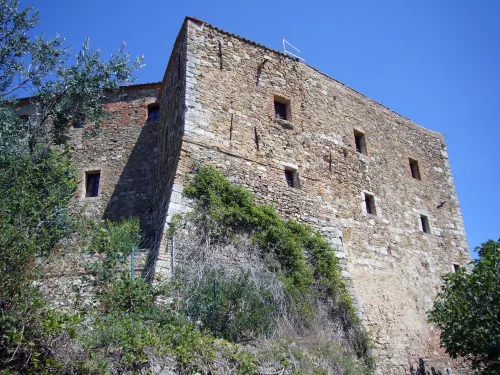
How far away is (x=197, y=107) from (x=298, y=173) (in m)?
3.32

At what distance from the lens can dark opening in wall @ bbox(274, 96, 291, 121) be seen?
14.6 meters

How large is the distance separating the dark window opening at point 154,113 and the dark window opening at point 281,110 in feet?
20.1

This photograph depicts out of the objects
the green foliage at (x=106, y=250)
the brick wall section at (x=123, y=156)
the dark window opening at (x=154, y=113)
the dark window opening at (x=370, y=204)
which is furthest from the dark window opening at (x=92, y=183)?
the dark window opening at (x=370, y=204)

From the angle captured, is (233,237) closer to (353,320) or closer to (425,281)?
(353,320)

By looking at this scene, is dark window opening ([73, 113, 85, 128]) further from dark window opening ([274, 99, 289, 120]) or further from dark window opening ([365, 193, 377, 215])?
dark window opening ([365, 193, 377, 215])

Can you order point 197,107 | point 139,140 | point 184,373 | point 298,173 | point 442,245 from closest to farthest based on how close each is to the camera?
point 184,373 < point 197,107 < point 298,173 < point 442,245 < point 139,140

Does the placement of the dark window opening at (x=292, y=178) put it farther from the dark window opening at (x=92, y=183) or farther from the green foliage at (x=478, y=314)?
the dark window opening at (x=92, y=183)

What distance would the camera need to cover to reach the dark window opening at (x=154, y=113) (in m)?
19.1

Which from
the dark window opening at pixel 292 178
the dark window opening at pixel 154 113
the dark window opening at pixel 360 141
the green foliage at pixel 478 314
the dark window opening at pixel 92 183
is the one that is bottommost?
the green foliage at pixel 478 314

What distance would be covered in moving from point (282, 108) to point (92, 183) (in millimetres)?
7861

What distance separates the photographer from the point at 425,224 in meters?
17.0

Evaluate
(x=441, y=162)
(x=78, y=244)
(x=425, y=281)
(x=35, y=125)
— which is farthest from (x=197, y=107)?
(x=441, y=162)

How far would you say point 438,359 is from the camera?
13.9 meters

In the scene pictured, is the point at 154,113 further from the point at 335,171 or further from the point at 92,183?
the point at 335,171
